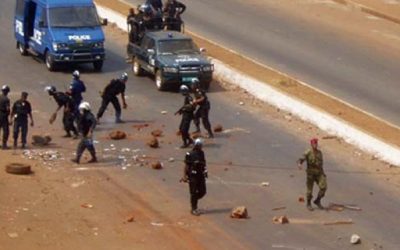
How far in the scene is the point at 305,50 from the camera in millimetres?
46188

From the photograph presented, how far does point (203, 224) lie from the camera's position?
2633 centimetres

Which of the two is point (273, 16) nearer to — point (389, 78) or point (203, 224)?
point (389, 78)

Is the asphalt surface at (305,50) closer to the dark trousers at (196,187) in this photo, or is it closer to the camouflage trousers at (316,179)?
the camouflage trousers at (316,179)

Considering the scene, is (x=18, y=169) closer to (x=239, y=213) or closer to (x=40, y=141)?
(x=40, y=141)

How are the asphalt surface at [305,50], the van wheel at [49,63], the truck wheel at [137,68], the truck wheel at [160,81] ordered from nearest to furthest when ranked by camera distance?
A: the truck wheel at [160,81] → the asphalt surface at [305,50] → the truck wheel at [137,68] → the van wheel at [49,63]

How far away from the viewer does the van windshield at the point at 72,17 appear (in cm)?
4162

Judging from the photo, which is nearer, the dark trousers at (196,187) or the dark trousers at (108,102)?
the dark trousers at (196,187)

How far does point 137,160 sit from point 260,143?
11.8ft

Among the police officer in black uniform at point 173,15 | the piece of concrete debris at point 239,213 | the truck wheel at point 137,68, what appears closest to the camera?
the piece of concrete debris at point 239,213

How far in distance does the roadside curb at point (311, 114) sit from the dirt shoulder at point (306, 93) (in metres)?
0.38

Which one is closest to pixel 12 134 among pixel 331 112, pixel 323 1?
pixel 331 112

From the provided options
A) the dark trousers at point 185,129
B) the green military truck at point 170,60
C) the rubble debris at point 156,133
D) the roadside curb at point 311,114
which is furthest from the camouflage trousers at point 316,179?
the green military truck at point 170,60

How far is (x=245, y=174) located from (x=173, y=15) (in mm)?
14620

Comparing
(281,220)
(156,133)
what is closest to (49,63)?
(156,133)
